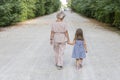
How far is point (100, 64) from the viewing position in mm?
9516

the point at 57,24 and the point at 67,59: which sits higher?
the point at 57,24

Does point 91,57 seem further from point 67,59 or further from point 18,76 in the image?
point 18,76

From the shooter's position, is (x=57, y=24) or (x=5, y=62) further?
(x=5, y=62)

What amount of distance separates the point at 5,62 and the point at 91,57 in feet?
9.21

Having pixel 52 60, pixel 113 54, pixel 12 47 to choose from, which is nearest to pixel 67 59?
pixel 52 60

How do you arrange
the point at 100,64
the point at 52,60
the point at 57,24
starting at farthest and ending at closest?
the point at 52,60
the point at 100,64
the point at 57,24

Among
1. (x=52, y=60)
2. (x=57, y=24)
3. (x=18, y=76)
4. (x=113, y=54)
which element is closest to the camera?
(x=18, y=76)

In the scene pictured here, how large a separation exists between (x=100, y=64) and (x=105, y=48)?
10.8 feet

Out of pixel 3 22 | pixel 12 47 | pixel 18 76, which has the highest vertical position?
pixel 18 76

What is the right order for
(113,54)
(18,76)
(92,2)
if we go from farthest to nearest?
(92,2) → (113,54) → (18,76)

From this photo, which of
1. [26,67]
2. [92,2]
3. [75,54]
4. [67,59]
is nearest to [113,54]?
[67,59]

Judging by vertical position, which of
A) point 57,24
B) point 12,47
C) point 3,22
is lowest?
point 3,22

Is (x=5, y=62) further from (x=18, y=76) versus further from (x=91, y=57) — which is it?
(x=91, y=57)

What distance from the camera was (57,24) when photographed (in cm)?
885
